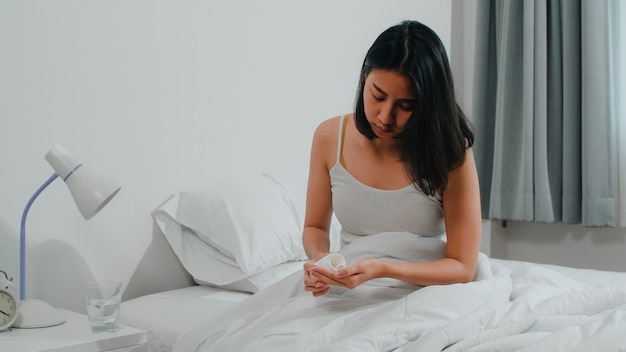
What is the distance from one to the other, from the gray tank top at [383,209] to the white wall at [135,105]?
70 cm

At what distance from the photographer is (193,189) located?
2178 millimetres

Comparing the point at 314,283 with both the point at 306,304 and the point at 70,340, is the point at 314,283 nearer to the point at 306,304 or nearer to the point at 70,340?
the point at 306,304

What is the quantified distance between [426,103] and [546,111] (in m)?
1.95

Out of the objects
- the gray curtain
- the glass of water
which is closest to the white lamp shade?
the glass of water

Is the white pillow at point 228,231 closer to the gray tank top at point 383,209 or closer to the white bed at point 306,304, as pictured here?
the white bed at point 306,304

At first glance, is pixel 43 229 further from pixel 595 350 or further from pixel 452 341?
pixel 595 350

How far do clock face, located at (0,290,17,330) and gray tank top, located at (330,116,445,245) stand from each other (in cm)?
74

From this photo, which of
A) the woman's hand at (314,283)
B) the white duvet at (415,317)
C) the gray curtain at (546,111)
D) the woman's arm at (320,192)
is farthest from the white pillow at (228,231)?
the gray curtain at (546,111)

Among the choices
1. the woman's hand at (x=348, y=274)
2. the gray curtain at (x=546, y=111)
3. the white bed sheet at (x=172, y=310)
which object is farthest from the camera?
the gray curtain at (x=546, y=111)

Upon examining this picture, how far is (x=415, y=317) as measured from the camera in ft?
4.41

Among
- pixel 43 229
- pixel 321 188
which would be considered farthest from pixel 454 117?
pixel 43 229

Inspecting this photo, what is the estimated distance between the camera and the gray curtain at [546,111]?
3129mm

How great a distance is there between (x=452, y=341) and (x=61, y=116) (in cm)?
118

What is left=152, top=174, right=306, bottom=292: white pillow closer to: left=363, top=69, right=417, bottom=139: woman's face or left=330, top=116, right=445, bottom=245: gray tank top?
left=330, top=116, right=445, bottom=245: gray tank top
